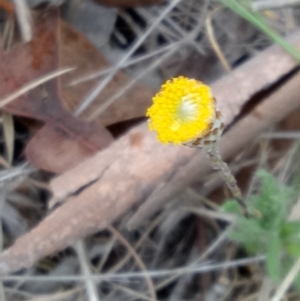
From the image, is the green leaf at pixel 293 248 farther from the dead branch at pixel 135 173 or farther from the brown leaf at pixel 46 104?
the brown leaf at pixel 46 104

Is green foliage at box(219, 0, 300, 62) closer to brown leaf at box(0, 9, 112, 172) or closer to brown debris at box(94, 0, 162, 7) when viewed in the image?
brown debris at box(94, 0, 162, 7)

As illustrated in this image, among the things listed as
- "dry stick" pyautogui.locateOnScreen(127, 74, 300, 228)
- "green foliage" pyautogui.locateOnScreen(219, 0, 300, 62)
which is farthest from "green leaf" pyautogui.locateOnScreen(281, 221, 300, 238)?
"green foliage" pyautogui.locateOnScreen(219, 0, 300, 62)

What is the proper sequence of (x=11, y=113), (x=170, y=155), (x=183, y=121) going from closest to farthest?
1. (x=183, y=121)
2. (x=170, y=155)
3. (x=11, y=113)

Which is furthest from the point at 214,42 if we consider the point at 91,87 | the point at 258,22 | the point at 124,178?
the point at 124,178

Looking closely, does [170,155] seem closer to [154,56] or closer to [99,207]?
[99,207]

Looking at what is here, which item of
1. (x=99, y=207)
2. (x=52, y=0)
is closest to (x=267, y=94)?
(x=99, y=207)

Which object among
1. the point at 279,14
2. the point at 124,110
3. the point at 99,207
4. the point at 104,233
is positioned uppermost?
the point at 279,14

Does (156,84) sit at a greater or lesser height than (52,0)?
lesser
